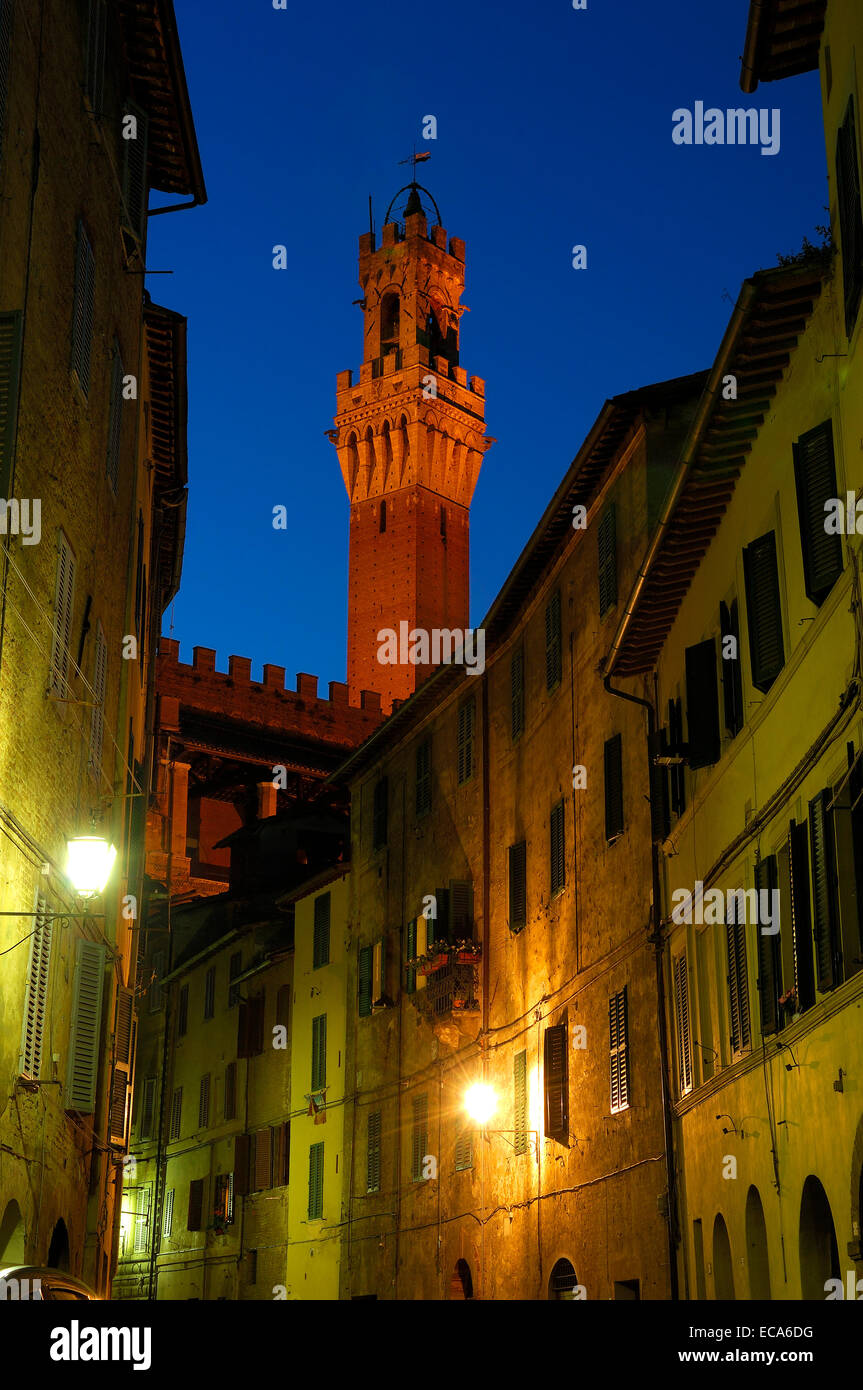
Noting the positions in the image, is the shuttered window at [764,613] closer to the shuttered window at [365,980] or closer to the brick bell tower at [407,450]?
the shuttered window at [365,980]

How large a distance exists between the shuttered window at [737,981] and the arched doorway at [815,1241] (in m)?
2.38

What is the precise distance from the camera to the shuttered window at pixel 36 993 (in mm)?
15508

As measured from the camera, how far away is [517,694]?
29750mm

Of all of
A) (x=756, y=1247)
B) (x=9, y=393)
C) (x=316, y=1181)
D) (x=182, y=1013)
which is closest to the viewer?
(x=9, y=393)

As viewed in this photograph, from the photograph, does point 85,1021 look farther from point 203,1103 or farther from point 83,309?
point 203,1103

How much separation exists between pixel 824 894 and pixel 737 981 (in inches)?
146

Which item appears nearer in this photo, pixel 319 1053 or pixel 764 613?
pixel 764 613

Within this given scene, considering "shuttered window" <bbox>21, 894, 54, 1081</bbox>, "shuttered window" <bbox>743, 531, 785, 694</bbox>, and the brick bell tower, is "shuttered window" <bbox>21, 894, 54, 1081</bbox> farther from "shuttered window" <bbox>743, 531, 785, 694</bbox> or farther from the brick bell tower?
the brick bell tower

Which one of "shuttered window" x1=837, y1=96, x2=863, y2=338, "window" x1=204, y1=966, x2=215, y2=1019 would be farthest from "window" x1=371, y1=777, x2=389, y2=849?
"shuttered window" x1=837, y1=96, x2=863, y2=338

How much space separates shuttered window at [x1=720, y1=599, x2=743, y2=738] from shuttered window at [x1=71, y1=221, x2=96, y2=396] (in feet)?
23.2

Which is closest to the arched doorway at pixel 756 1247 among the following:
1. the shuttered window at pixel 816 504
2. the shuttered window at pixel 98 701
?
the shuttered window at pixel 816 504

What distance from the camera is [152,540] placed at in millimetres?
30516

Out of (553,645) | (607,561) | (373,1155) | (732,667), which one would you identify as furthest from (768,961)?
(373,1155)
